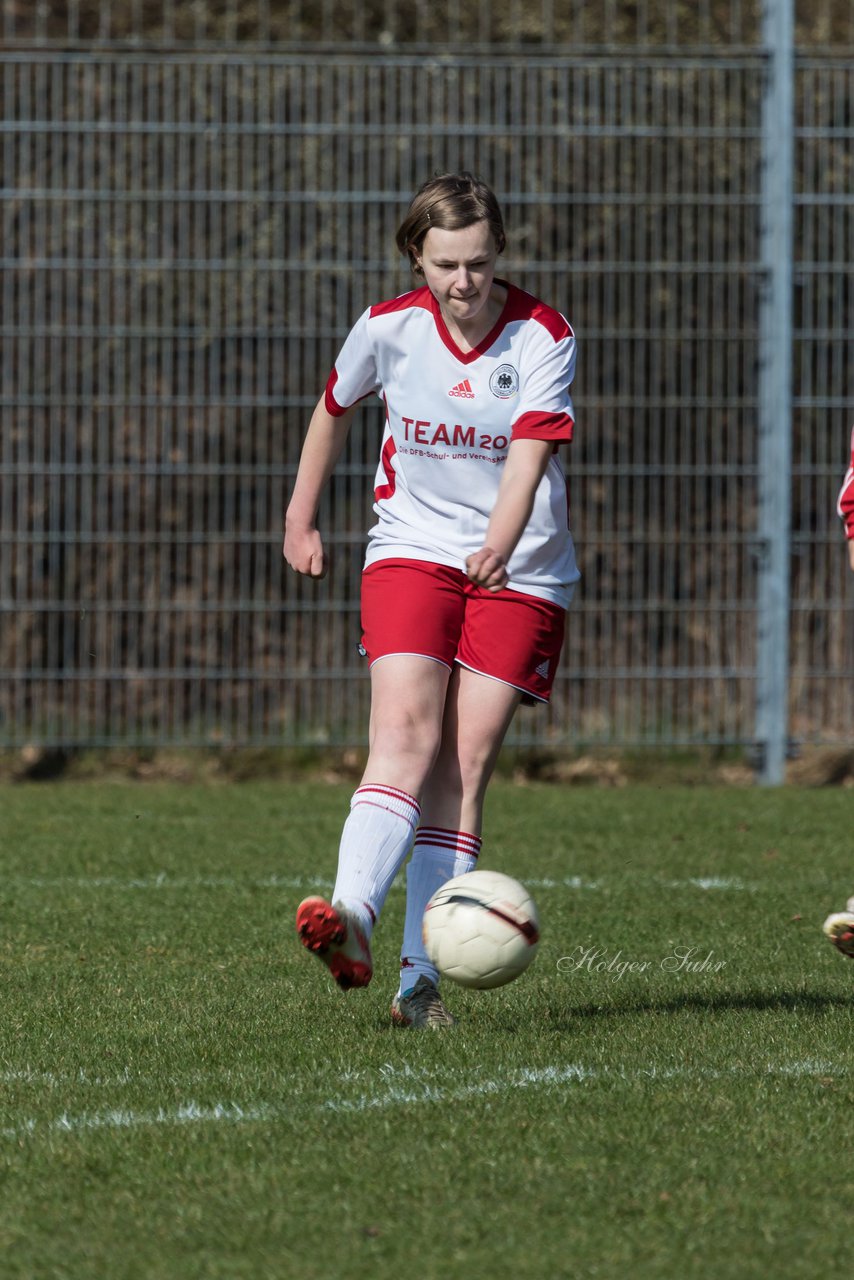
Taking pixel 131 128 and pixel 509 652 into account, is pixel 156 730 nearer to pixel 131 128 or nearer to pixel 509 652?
pixel 131 128

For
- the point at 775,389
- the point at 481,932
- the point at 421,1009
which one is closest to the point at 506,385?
the point at 481,932

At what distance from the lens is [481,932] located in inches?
156

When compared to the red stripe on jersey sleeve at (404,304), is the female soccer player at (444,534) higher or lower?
lower

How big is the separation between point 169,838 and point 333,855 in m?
0.82

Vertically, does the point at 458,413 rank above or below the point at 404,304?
below

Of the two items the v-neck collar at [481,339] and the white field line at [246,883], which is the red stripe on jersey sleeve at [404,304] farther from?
the white field line at [246,883]

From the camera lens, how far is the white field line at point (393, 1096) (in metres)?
3.40

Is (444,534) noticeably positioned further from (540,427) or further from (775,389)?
(775,389)

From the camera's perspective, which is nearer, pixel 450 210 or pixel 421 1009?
pixel 450 210

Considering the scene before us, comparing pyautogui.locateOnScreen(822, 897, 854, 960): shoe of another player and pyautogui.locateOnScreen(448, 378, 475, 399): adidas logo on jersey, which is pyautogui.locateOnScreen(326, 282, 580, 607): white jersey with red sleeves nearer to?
pyautogui.locateOnScreen(448, 378, 475, 399): adidas logo on jersey

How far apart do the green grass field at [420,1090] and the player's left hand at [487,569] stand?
39.2 inches

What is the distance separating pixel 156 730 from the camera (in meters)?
9.61

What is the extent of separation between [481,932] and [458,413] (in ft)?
3.81

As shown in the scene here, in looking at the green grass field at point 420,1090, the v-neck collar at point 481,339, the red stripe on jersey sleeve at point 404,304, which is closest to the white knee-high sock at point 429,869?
the green grass field at point 420,1090
